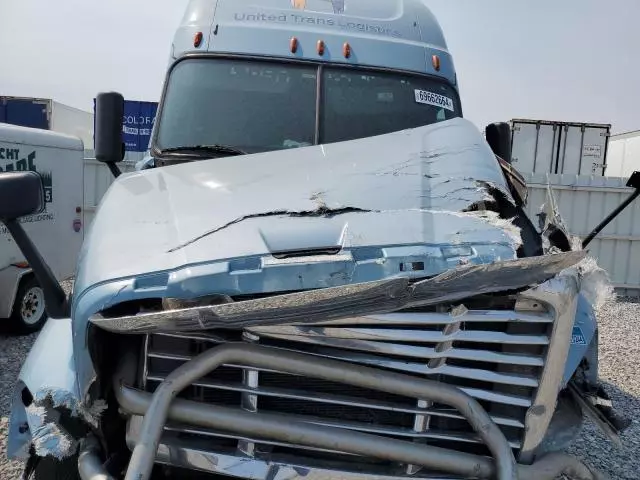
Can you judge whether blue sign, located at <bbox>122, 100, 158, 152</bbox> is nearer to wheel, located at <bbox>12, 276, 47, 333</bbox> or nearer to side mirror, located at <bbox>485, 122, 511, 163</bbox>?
wheel, located at <bbox>12, 276, 47, 333</bbox>

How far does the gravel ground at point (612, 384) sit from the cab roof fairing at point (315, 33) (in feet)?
6.99

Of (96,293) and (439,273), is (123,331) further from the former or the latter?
(439,273)

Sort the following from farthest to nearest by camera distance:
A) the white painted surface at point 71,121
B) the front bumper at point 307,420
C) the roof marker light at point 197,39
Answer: the white painted surface at point 71,121, the roof marker light at point 197,39, the front bumper at point 307,420

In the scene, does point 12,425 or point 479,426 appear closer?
point 479,426

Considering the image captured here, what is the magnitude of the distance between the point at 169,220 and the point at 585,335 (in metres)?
1.85

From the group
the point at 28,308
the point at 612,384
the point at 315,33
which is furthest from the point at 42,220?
the point at 612,384

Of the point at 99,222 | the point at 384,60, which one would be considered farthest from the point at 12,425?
the point at 384,60

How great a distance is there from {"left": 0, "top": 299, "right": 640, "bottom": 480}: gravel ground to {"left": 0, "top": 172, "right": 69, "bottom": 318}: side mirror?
1.98 m

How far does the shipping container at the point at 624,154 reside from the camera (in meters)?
16.6

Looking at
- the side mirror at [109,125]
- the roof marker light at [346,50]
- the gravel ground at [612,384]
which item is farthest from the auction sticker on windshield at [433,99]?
the side mirror at [109,125]

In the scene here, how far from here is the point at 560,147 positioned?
13.3m

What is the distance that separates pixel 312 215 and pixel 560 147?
41.2ft

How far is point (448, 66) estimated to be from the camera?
13.5 feet

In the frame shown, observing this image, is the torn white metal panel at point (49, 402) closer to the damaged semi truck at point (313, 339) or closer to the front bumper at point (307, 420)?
the damaged semi truck at point (313, 339)
